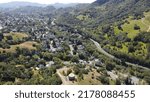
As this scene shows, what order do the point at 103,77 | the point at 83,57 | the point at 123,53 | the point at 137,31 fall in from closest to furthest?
the point at 103,77 → the point at 83,57 → the point at 123,53 → the point at 137,31

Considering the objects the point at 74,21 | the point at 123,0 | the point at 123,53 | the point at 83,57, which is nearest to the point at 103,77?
the point at 83,57

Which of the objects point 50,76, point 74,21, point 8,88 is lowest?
point 74,21

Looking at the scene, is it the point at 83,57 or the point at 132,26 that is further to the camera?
the point at 132,26

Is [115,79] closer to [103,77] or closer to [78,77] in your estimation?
[103,77]

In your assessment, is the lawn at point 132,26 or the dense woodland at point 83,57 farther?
the lawn at point 132,26

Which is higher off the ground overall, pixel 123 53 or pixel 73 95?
pixel 73 95

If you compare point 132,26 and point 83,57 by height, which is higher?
point 132,26

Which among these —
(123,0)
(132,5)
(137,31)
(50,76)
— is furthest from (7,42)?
(123,0)

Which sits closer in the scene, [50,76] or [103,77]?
[50,76]

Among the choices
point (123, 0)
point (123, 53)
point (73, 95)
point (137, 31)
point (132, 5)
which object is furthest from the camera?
point (123, 0)

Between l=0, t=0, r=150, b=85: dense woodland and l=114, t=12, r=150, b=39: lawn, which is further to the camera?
l=114, t=12, r=150, b=39: lawn
